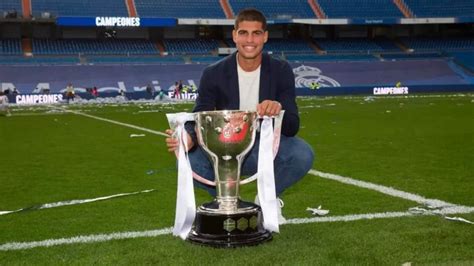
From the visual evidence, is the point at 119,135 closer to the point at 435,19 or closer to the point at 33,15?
the point at 33,15

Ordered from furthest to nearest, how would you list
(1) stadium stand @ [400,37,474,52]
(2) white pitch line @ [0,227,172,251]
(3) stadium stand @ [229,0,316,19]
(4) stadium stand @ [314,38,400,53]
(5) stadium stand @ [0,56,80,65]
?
(1) stadium stand @ [400,37,474,52] < (4) stadium stand @ [314,38,400,53] < (3) stadium stand @ [229,0,316,19] < (5) stadium stand @ [0,56,80,65] < (2) white pitch line @ [0,227,172,251]

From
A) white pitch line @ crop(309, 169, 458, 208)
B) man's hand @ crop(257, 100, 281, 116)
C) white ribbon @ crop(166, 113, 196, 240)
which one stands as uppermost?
man's hand @ crop(257, 100, 281, 116)

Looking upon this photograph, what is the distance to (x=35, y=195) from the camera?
5.67 metres

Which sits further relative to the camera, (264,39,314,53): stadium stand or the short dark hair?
(264,39,314,53): stadium stand

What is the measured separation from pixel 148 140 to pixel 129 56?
32.0 metres

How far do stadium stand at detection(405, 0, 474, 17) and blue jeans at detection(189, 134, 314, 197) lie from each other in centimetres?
4593

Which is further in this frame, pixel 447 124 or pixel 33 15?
pixel 33 15

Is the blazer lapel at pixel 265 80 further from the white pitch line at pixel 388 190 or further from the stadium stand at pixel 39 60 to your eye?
the stadium stand at pixel 39 60

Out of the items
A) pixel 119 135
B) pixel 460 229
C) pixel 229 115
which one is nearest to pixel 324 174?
pixel 460 229

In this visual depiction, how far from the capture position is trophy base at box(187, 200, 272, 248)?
141 inches

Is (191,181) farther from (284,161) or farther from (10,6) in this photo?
(10,6)

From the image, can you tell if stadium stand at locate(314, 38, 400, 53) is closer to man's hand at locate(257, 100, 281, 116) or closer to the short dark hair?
the short dark hair

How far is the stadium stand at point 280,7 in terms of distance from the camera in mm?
45625

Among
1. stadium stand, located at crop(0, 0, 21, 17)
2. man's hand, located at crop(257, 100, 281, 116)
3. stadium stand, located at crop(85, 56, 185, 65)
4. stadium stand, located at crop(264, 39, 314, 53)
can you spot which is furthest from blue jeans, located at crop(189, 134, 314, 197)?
stadium stand, located at crop(264, 39, 314, 53)
